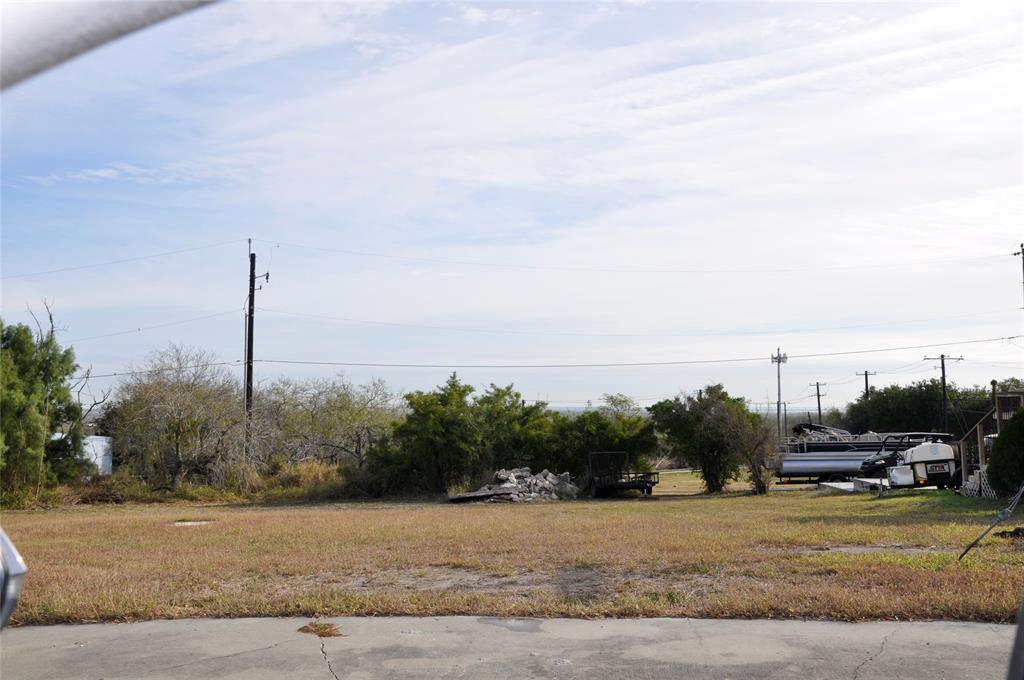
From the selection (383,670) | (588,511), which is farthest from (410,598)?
(588,511)

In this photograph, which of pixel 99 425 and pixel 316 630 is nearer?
pixel 316 630

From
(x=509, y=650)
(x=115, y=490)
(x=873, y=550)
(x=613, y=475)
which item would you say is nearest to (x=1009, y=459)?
(x=873, y=550)

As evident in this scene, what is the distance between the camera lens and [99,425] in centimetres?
3969

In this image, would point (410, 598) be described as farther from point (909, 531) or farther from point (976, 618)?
point (909, 531)

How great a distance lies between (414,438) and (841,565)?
875 inches

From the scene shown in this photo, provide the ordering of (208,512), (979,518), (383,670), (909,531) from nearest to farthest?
(383,670) < (909,531) < (979,518) < (208,512)

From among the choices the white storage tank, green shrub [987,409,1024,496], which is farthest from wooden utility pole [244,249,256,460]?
green shrub [987,409,1024,496]

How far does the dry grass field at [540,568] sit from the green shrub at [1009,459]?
1.78m

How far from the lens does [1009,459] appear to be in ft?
61.7

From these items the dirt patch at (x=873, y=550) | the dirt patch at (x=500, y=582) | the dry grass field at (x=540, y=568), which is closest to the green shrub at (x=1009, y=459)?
the dry grass field at (x=540, y=568)

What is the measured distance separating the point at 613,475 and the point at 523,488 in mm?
3795

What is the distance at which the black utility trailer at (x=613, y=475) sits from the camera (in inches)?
1188

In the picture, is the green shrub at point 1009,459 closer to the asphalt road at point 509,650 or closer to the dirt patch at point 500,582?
the dirt patch at point 500,582

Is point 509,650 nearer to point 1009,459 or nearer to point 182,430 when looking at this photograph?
point 1009,459
